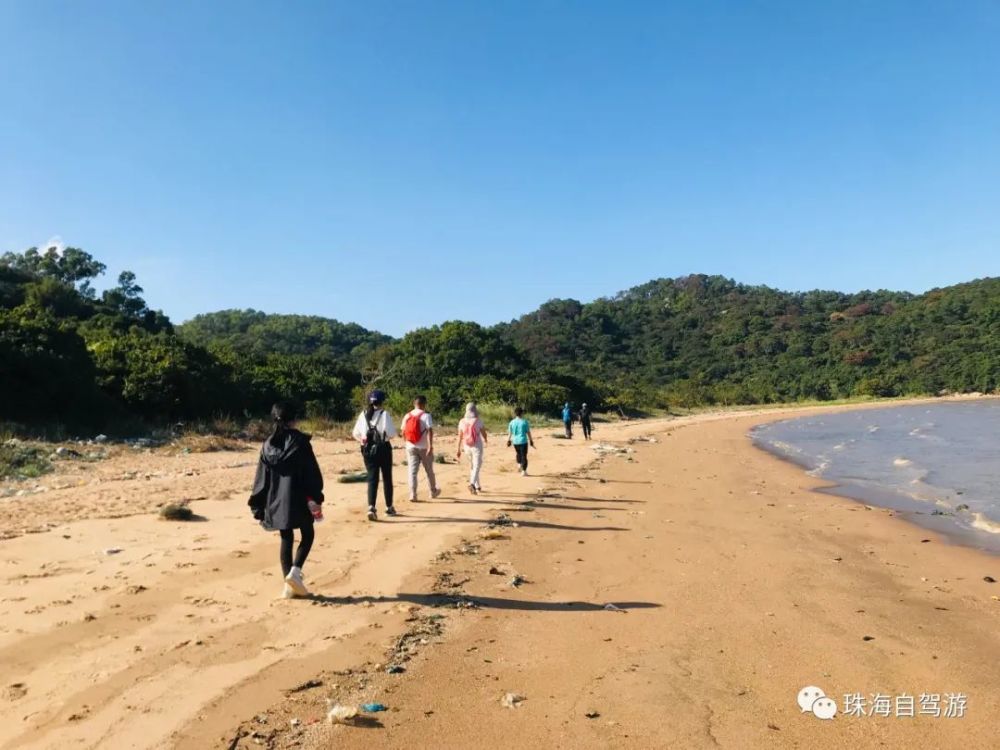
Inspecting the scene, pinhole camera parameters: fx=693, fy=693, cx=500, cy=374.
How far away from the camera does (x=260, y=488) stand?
235 inches

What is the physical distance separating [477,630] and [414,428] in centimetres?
550

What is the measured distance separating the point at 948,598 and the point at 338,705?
6055mm

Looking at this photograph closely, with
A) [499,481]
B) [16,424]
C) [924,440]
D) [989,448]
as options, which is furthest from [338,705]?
[924,440]

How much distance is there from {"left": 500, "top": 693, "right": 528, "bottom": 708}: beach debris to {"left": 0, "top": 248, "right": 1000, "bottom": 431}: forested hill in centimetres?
1660

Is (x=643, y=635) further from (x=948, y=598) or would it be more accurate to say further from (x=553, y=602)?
(x=948, y=598)

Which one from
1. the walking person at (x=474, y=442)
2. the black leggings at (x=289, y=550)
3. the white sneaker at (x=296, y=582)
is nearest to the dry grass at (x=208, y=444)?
Result: the walking person at (x=474, y=442)

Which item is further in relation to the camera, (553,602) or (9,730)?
(553,602)

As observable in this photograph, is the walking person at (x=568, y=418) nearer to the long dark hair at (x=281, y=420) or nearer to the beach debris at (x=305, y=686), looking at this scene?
the long dark hair at (x=281, y=420)

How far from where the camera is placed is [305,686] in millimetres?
4129

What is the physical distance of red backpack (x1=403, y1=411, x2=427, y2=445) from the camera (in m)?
10.5

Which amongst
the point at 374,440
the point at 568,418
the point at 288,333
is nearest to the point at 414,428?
the point at 374,440

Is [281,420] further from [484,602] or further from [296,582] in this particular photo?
[484,602]

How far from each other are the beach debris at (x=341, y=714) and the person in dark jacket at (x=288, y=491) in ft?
6.94

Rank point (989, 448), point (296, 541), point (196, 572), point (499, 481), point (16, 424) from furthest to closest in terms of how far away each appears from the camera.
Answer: point (989, 448)
point (16, 424)
point (499, 481)
point (296, 541)
point (196, 572)
